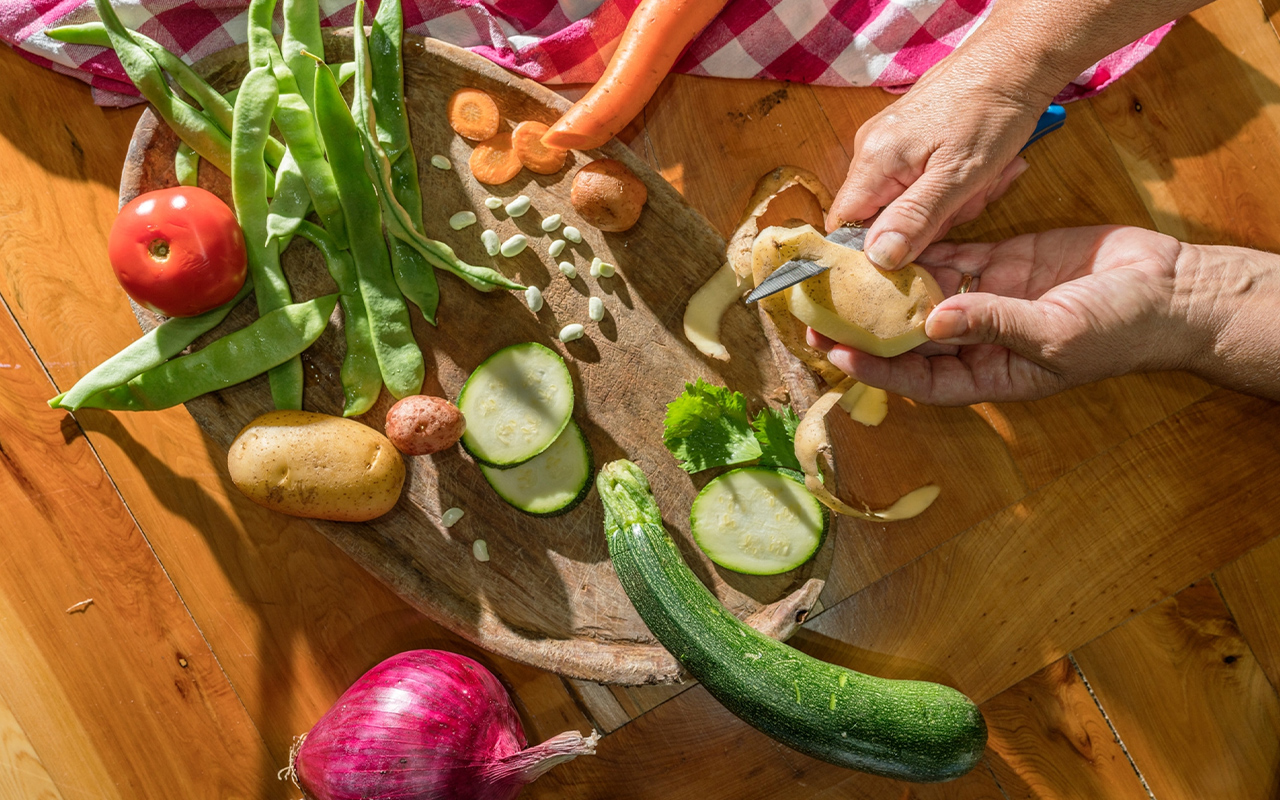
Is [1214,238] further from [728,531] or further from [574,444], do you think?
[574,444]

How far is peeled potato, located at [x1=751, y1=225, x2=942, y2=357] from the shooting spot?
6.09 ft

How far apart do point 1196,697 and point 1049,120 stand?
5.73 ft

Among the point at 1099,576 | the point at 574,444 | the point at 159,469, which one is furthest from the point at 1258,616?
the point at 159,469

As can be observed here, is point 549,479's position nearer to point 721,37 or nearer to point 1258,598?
point 721,37

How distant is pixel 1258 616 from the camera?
231 centimetres

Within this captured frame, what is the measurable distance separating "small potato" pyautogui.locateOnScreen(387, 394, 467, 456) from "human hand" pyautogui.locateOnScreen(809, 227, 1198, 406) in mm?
979

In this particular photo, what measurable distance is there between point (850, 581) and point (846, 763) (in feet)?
1.63

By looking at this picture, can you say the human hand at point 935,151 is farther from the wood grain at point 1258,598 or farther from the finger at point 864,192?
the wood grain at point 1258,598

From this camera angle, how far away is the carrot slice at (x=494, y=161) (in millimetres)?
2227

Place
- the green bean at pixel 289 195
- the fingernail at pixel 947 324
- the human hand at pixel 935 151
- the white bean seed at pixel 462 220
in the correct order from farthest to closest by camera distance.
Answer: the white bean seed at pixel 462 220 < the green bean at pixel 289 195 < the human hand at pixel 935 151 < the fingernail at pixel 947 324

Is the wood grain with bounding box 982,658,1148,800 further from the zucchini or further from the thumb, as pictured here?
the thumb

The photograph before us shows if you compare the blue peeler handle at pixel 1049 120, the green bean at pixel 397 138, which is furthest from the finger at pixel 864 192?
the green bean at pixel 397 138

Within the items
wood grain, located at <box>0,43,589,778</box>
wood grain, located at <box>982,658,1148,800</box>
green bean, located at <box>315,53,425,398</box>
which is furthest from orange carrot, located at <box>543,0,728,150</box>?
wood grain, located at <box>982,658,1148,800</box>

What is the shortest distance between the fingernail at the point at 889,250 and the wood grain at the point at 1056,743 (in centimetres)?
136
